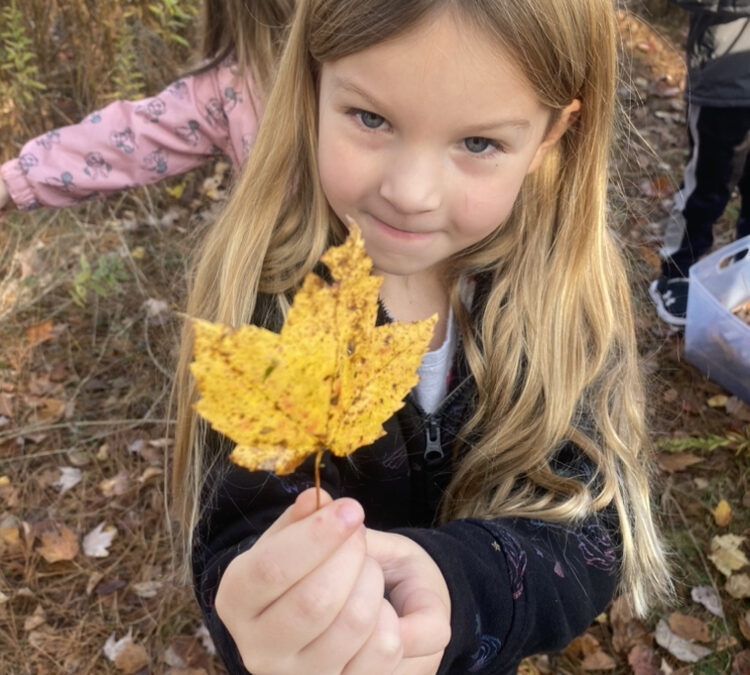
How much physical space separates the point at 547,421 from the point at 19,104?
2954 millimetres

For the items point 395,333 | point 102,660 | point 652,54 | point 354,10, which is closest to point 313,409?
point 395,333

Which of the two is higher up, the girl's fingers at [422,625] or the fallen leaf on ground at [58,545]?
the girl's fingers at [422,625]

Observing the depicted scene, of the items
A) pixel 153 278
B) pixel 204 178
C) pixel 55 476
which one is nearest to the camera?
pixel 55 476

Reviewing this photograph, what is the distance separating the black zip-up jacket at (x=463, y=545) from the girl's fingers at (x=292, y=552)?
411 millimetres

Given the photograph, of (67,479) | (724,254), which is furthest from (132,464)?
(724,254)

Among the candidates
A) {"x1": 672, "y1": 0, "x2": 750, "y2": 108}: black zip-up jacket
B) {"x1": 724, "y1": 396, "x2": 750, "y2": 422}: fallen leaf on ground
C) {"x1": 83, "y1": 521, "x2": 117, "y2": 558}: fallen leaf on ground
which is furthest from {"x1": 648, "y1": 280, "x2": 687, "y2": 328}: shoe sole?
{"x1": 83, "y1": 521, "x2": 117, "y2": 558}: fallen leaf on ground

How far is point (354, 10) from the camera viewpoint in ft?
3.53

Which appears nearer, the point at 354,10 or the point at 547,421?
the point at 354,10

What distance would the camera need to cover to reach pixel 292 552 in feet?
2.25

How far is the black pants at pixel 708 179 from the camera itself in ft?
9.04

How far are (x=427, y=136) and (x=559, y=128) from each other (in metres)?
0.40

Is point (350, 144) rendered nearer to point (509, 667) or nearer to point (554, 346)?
point (554, 346)

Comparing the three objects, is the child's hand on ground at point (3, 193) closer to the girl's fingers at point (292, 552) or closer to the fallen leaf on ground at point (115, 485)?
the fallen leaf on ground at point (115, 485)

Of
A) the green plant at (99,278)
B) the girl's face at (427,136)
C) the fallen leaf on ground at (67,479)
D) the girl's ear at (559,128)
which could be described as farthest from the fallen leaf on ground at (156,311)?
the girl's ear at (559,128)
